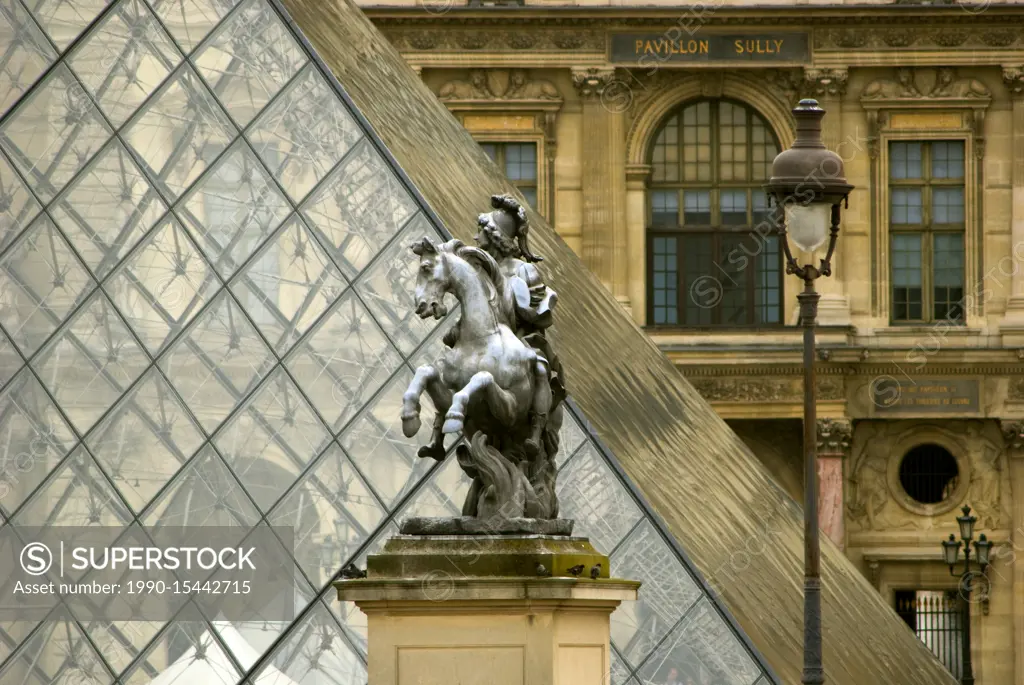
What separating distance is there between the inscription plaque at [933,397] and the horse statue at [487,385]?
22700 millimetres

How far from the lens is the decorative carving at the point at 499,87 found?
32.2m

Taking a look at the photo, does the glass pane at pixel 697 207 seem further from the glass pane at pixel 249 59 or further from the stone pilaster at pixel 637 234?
the glass pane at pixel 249 59

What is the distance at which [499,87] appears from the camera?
106 feet

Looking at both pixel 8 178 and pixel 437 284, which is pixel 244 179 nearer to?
pixel 8 178

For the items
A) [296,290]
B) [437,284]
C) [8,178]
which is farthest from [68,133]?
[437,284]

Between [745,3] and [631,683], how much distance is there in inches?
751

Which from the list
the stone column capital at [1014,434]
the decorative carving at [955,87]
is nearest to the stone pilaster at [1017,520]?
the stone column capital at [1014,434]

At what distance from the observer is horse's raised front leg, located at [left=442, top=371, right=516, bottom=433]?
927 centimetres

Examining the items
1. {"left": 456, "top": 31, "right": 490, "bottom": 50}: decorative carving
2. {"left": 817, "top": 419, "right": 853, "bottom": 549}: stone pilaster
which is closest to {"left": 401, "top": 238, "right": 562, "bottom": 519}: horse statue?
{"left": 817, "top": 419, "right": 853, "bottom": 549}: stone pilaster

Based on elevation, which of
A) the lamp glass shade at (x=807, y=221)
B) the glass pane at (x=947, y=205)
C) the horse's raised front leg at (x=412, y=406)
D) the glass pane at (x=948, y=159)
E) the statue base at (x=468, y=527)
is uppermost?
the glass pane at (x=948, y=159)

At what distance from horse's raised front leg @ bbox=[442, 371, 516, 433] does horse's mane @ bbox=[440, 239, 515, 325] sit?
34 cm

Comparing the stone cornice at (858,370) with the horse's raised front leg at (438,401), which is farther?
the stone cornice at (858,370)

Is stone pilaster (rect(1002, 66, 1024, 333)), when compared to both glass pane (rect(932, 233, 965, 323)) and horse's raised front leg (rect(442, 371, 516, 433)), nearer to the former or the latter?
glass pane (rect(932, 233, 965, 323))

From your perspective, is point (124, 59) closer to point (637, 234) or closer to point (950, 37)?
point (637, 234)
